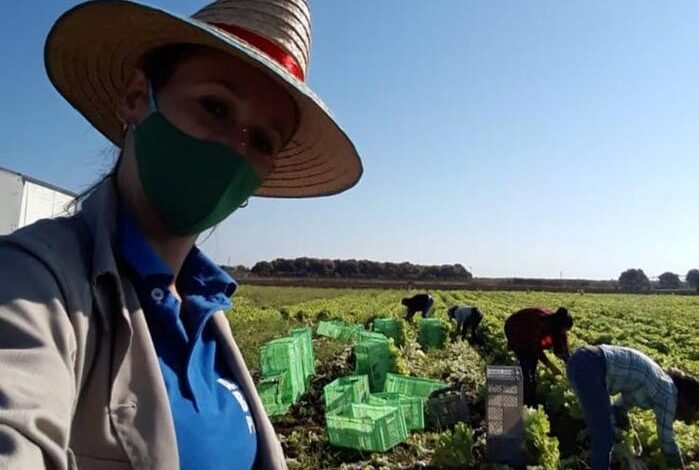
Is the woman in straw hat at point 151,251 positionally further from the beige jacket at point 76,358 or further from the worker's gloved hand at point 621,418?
the worker's gloved hand at point 621,418

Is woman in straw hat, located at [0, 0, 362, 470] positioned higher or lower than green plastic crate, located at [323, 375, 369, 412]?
higher

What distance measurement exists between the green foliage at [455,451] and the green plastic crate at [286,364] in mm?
2454

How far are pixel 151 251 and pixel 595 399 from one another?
5248mm

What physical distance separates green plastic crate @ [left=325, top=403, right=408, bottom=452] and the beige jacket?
5246mm

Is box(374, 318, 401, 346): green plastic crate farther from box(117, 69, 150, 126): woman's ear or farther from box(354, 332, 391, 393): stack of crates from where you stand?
box(117, 69, 150, 126): woman's ear

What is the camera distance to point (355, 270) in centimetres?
11569

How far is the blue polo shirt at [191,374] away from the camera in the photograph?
107cm

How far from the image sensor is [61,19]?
125 cm

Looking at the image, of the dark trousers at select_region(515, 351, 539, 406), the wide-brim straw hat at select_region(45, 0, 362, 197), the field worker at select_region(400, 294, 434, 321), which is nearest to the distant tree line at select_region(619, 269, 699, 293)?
the field worker at select_region(400, 294, 434, 321)

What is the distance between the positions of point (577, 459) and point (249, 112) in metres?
6.00

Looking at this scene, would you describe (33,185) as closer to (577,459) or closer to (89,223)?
(577,459)

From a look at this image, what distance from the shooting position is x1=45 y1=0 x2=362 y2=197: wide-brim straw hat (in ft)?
3.83

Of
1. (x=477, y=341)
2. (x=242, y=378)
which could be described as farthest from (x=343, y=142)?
(x=477, y=341)

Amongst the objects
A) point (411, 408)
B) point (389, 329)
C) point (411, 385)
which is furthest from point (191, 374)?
point (389, 329)
